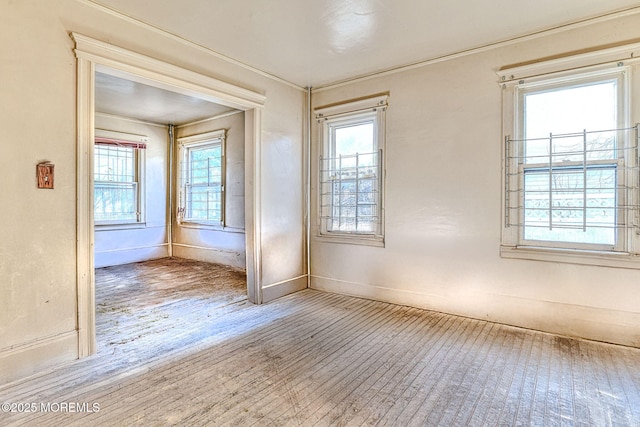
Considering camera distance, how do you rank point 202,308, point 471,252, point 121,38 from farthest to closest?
point 202,308 → point 471,252 → point 121,38

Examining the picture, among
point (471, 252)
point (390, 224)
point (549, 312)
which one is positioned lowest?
point (549, 312)

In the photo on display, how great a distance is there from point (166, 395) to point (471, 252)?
2.82m

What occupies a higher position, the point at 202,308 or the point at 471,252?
the point at 471,252

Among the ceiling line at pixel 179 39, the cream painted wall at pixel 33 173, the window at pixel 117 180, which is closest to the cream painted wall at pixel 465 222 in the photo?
the ceiling line at pixel 179 39

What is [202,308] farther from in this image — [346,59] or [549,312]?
[549,312]

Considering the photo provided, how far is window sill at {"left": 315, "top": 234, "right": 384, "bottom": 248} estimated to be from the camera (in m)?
3.80

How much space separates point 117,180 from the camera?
5.80 meters

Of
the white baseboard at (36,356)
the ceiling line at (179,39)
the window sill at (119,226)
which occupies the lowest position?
the white baseboard at (36,356)

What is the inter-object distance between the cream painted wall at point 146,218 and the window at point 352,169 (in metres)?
3.68

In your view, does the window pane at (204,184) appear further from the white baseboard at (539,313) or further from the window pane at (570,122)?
the window pane at (570,122)

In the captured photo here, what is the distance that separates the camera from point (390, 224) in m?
3.71

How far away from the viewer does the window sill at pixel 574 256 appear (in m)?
2.57

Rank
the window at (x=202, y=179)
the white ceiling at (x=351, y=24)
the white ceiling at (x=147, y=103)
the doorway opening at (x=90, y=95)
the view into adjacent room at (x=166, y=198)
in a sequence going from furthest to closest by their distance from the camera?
the window at (x=202, y=179), the view into adjacent room at (x=166, y=198), the white ceiling at (x=147, y=103), the white ceiling at (x=351, y=24), the doorway opening at (x=90, y=95)

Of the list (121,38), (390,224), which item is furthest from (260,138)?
(390,224)
